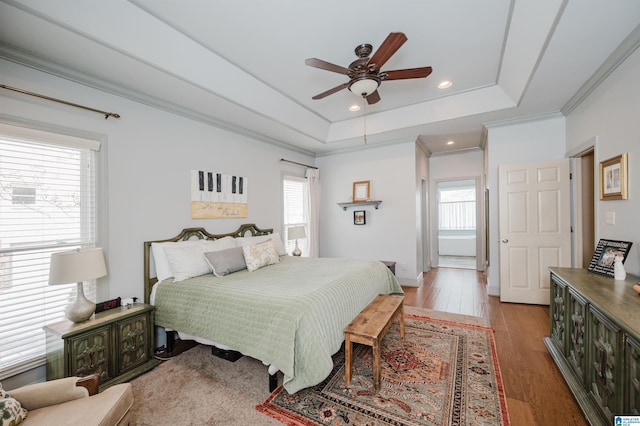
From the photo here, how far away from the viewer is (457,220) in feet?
29.0

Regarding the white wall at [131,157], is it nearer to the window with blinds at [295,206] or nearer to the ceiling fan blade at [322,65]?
the window with blinds at [295,206]

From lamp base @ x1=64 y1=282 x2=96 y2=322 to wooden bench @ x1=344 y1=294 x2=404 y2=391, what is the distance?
6.76 ft

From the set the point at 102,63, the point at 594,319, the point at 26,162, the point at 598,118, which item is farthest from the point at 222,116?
the point at 598,118

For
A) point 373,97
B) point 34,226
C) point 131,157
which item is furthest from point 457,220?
point 34,226

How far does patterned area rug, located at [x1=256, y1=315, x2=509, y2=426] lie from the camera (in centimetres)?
172

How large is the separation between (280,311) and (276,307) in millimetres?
55

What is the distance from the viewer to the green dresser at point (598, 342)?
4.27 ft

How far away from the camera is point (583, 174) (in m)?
3.50

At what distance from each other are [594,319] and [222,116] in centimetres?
407

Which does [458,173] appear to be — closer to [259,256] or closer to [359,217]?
[359,217]

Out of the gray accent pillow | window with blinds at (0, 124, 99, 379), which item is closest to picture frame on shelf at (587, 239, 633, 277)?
the gray accent pillow

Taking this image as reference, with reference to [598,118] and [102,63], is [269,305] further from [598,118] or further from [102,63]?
[598,118]

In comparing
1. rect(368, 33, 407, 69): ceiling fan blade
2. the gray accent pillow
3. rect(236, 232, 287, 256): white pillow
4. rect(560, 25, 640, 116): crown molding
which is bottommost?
the gray accent pillow

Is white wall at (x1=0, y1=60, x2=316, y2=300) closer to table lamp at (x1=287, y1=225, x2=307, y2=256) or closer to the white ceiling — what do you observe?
the white ceiling
